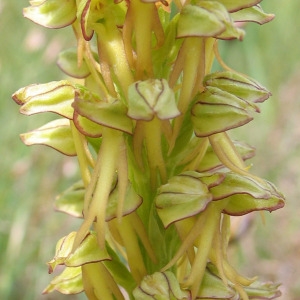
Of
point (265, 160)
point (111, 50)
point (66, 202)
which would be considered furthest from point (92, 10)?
point (265, 160)

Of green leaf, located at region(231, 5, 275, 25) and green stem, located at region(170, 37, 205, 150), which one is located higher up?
green leaf, located at region(231, 5, 275, 25)

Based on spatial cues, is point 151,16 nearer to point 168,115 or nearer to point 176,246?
point 168,115

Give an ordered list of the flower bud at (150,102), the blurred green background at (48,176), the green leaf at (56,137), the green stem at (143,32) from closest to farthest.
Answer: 1. the flower bud at (150,102)
2. the green stem at (143,32)
3. the green leaf at (56,137)
4. the blurred green background at (48,176)

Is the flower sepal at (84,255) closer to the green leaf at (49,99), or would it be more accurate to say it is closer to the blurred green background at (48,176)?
the green leaf at (49,99)

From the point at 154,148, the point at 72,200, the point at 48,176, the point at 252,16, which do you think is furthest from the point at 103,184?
the point at 48,176

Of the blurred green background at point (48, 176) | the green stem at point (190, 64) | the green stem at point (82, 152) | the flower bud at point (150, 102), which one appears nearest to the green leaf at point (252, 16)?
the green stem at point (190, 64)

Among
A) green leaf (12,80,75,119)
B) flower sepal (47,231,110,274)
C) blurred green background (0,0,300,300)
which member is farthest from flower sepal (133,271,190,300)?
blurred green background (0,0,300,300)

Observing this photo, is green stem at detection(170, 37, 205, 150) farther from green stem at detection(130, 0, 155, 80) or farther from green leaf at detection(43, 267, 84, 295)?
green leaf at detection(43, 267, 84, 295)
